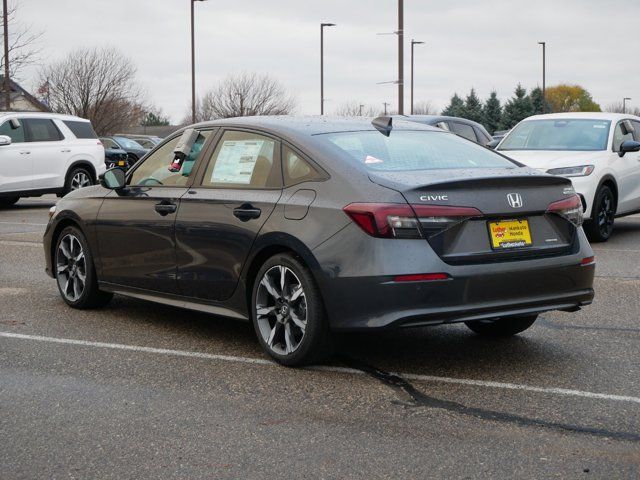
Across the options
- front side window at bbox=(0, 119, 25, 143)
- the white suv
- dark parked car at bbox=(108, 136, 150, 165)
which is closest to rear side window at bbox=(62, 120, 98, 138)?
the white suv

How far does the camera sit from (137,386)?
5.68m

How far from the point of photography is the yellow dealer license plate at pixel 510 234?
5.77 meters

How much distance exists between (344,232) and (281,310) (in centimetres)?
69

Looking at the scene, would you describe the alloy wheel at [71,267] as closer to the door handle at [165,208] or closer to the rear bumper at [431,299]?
the door handle at [165,208]

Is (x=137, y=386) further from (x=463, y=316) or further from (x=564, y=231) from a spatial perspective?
(x=564, y=231)

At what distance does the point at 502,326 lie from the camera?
6895 millimetres

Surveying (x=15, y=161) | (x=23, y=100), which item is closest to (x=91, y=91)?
(x=23, y=100)

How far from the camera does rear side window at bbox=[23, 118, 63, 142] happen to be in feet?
66.5

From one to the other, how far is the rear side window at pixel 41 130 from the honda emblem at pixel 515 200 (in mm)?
15828

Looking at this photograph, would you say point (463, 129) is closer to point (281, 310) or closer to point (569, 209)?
point (569, 209)

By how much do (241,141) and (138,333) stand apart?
5.06ft

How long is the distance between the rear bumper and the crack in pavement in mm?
356

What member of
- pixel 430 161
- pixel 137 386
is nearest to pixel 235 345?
pixel 137 386

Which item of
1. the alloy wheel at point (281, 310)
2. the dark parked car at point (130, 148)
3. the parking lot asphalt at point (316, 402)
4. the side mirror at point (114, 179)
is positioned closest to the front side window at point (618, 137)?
the parking lot asphalt at point (316, 402)
